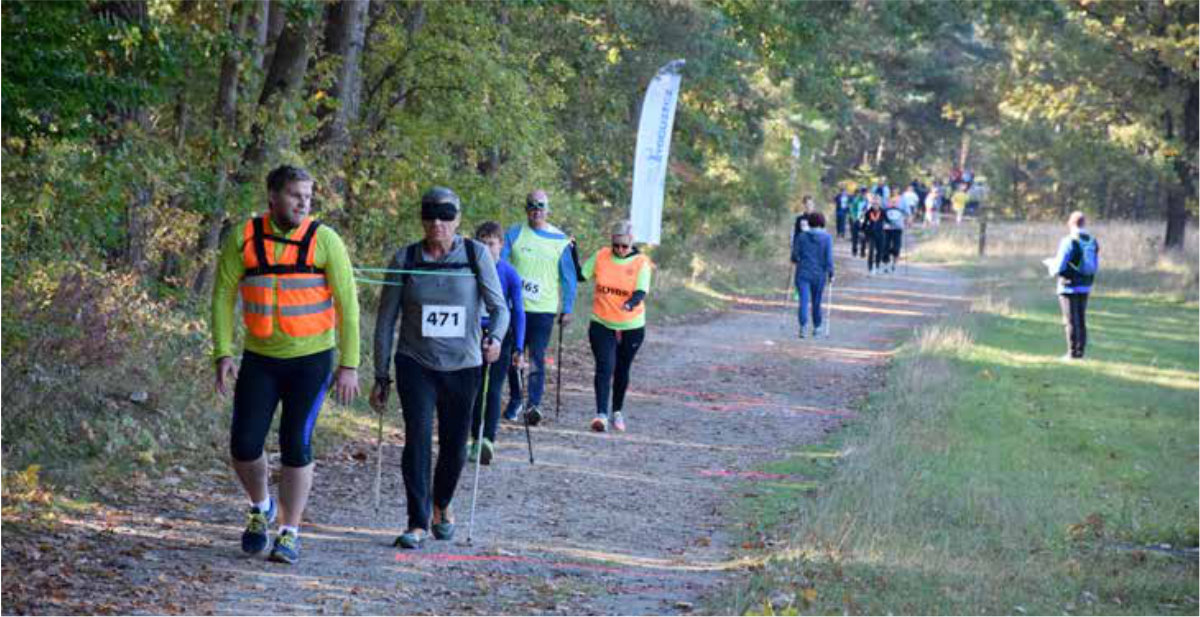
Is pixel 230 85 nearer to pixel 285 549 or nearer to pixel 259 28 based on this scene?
pixel 259 28

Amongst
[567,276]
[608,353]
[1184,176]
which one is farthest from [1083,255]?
Answer: [1184,176]

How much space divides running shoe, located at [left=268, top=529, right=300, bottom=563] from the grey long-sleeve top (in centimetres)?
108

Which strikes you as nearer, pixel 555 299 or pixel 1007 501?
pixel 1007 501

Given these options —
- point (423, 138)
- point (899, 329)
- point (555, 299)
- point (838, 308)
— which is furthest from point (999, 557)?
point (838, 308)

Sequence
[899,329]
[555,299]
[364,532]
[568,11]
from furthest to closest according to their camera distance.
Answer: [899,329] < [568,11] < [555,299] < [364,532]

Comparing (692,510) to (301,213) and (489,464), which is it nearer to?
(489,464)

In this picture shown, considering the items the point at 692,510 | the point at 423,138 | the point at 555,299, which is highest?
the point at 423,138

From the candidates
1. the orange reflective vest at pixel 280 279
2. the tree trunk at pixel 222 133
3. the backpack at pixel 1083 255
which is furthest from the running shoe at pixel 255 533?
the backpack at pixel 1083 255

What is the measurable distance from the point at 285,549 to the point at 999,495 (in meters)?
→ 6.53

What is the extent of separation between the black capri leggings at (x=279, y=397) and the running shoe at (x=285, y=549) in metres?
0.44

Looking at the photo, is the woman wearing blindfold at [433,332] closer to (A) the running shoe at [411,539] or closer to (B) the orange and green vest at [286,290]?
(A) the running shoe at [411,539]

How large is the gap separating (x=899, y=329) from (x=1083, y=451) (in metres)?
12.0

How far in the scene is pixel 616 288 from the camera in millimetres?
15273

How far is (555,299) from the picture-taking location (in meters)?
14.9
